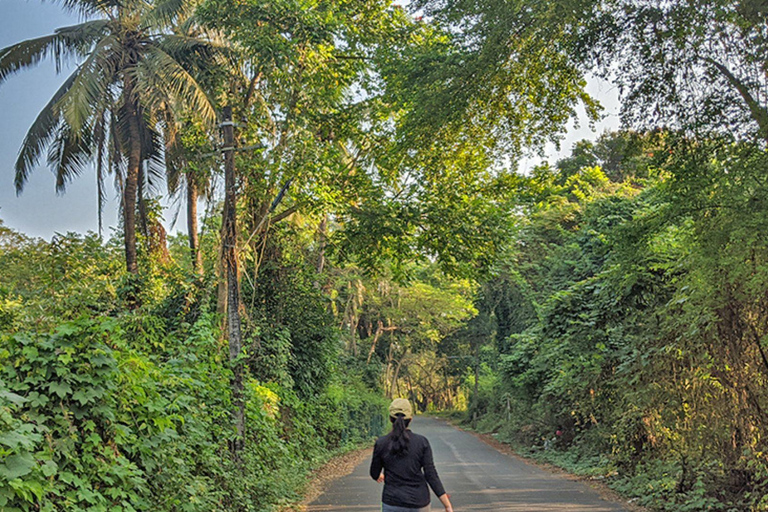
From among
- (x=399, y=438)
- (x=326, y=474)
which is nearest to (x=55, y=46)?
(x=326, y=474)

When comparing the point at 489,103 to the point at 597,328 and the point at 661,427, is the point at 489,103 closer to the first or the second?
the point at 661,427

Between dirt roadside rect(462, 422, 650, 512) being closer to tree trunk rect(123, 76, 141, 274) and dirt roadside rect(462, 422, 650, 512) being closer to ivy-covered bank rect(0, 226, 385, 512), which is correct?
ivy-covered bank rect(0, 226, 385, 512)

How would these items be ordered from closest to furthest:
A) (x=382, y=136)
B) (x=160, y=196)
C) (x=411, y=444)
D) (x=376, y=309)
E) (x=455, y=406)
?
(x=411, y=444)
(x=382, y=136)
(x=160, y=196)
(x=376, y=309)
(x=455, y=406)

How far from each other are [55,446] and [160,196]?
17.3 meters

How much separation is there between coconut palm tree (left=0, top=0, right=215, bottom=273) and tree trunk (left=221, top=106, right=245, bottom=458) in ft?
13.3

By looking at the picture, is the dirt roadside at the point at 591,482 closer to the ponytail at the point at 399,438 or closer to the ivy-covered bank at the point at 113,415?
the ivy-covered bank at the point at 113,415

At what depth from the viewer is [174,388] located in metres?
7.21

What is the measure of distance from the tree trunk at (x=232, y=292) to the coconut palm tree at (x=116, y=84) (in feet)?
13.3

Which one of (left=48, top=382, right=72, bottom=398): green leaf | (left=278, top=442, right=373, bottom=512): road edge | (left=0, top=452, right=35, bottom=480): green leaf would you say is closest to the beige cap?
(left=48, top=382, right=72, bottom=398): green leaf

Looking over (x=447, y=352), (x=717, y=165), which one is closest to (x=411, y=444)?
(x=717, y=165)

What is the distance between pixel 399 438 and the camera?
5.97 m

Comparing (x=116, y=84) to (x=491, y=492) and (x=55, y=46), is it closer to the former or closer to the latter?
(x=55, y=46)

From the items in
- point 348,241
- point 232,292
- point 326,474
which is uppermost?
point 348,241

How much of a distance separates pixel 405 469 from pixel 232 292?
6.17 metres
